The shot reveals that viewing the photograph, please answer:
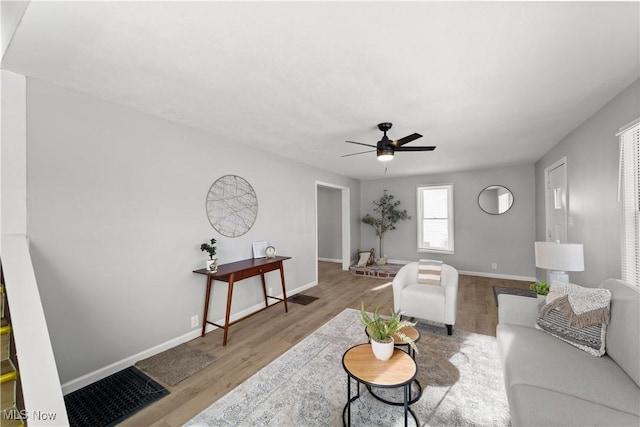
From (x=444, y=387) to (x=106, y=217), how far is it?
3.20 meters

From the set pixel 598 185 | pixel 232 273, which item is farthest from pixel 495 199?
pixel 232 273

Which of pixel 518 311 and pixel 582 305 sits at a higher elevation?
pixel 582 305

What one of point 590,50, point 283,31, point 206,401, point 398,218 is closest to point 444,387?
point 206,401

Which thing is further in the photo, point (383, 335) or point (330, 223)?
point (330, 223)

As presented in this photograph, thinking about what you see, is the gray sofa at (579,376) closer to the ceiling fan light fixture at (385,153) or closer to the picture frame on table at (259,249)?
the ceiling fan light fixture at (385,153)

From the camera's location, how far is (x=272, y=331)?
124 inches

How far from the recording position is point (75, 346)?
83.7 inches

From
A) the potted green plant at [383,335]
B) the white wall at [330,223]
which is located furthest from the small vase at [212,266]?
the white wall at [330,223]

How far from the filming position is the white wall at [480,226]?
17.6 ft

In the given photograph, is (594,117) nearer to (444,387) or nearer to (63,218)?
(444,387)

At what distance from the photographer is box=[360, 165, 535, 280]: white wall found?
537cm

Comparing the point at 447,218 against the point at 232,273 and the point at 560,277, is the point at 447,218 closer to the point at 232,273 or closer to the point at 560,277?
the point at 560,277

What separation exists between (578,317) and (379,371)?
58.4 inches

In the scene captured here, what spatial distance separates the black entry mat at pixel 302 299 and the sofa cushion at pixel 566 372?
2.77 meters
